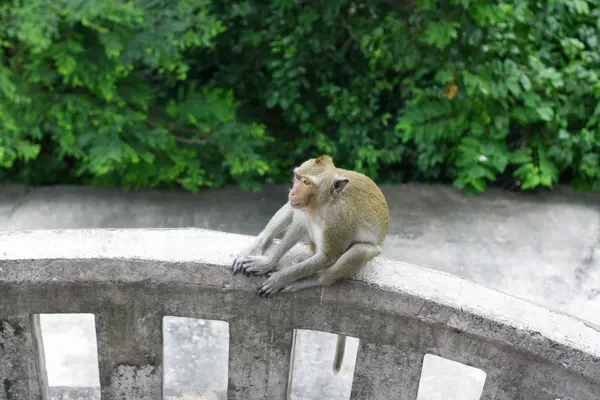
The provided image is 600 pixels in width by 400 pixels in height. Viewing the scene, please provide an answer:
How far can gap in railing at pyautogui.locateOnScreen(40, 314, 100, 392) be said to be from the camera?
11.9ft

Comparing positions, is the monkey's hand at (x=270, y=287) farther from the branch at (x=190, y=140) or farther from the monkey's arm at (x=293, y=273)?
the branch at (x=190, y=140)

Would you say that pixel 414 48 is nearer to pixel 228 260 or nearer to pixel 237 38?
pixel 237 38

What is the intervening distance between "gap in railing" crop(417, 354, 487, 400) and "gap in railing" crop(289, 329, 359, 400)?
1.22 feet

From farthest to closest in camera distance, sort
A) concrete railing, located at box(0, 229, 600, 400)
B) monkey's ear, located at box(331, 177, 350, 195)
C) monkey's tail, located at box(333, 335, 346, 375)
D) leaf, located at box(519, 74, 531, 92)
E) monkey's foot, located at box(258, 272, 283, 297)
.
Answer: leaf, located at box(519, 74, 531, 92)
monkey's tail, located at box(333, 335, 346, 375)
monkey's ear, located at box(331, 177, 350, 195)
monkey's foot, located at box(258, 272, 283, 297)
concrete railing, located at box(0, 229, 600, 400)

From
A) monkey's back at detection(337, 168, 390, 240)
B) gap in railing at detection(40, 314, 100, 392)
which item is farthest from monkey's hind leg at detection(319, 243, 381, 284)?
gap in railing at detection(40, 314, 100, 392)

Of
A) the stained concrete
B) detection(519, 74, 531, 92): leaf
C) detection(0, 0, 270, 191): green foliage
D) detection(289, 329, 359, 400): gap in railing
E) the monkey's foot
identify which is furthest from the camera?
detection(519, 74, 531, 92): leaf

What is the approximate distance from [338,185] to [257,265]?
1.29 feet

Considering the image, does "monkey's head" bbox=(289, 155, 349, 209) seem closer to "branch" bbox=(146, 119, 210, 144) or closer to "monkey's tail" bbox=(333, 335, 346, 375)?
"monkey's tail" bbox=(333, 335, 346, 375)

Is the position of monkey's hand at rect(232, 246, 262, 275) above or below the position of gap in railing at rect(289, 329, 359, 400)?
above

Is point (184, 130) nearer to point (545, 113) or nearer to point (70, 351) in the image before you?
point (70, 351)

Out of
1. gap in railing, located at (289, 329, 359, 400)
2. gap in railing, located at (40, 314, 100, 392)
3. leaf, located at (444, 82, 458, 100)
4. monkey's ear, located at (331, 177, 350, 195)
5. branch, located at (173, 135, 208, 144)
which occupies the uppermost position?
monkey's ear, located at (331, 177, 350, 195)

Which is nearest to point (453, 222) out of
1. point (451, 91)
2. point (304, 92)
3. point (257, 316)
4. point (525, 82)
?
point (451, 91)

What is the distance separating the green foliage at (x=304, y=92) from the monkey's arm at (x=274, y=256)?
7.84ft

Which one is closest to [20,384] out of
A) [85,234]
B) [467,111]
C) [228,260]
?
[85,234]
